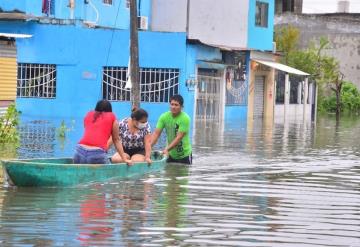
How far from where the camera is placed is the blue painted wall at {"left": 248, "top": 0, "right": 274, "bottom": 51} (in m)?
46.8

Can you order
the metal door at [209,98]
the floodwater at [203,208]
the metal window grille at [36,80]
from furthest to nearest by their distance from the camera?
1. the metal door at [209,98]
2. the metal window grille at [36,80]
3. the floodwater at [203,208]

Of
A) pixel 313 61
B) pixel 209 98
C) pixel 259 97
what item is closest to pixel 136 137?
pixel 209 98

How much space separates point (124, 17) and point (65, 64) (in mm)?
5874

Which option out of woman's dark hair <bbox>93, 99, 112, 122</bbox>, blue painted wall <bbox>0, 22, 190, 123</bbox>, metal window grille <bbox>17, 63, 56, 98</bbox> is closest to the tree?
blue painted wall <bbox>0, 22, 190, 123</bbox>

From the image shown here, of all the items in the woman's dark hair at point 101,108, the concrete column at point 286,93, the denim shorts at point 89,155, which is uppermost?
the concrete column at point 286,93

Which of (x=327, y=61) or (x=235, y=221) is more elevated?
(x=327, y=61)

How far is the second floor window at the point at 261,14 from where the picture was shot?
4766 centimetres

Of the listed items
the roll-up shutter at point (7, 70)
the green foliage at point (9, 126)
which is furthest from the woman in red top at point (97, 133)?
the roll-up shutter at point (7, 70)

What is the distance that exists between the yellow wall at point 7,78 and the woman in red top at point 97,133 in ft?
34.1

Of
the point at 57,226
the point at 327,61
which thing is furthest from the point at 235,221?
the point at 327,61

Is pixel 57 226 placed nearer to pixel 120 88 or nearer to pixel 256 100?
pixel 120 88

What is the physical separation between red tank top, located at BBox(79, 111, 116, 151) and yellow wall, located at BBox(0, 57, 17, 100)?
10.5 m

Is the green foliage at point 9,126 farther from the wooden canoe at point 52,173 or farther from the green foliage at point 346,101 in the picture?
the green foliage at point 346,101

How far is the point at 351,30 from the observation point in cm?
6538
